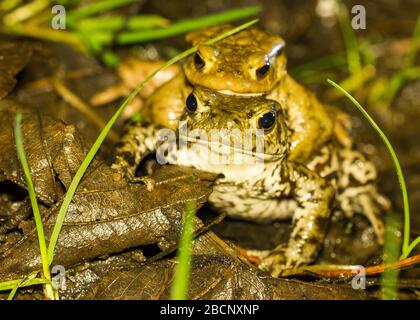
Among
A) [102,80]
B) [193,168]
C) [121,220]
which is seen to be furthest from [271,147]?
[102,80]

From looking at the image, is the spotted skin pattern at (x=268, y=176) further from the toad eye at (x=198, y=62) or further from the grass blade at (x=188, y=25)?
the grass blade at (x=188, y=25)

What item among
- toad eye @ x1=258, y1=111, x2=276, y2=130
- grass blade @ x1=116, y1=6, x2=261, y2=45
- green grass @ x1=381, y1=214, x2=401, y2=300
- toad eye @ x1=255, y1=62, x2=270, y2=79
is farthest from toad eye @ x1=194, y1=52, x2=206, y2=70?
green grass @ x1=381, y1=214, x2=401, y2=300

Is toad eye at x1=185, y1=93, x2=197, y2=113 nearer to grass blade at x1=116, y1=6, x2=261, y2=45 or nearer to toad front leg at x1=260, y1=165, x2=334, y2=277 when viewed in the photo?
toad front leg at x1=260, y1=165, x2=334, y2=277

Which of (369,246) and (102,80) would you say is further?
(102,80)

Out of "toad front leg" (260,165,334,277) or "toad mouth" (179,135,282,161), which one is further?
"toad front leg" (260,165,334,277)

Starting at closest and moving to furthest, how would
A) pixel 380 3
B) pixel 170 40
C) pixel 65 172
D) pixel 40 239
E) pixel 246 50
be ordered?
pixel 40 239 → pixel 65 172 → pixel 246 50 → pixel 170 40 → pixel 380 3

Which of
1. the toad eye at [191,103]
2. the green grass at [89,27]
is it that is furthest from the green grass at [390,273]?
the green grass at [89,27]

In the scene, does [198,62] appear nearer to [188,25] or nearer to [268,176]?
[268,176]
